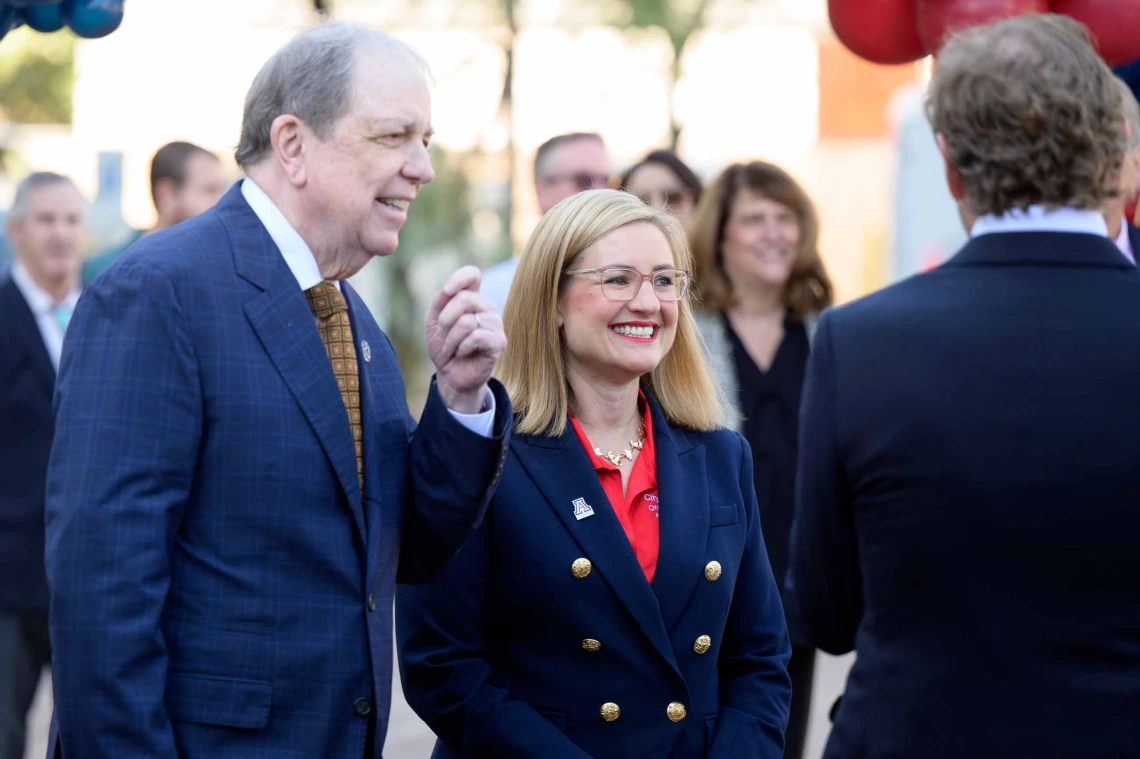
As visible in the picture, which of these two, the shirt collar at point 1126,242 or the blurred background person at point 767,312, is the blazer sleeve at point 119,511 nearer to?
→ the shirt collar at point 1126,242

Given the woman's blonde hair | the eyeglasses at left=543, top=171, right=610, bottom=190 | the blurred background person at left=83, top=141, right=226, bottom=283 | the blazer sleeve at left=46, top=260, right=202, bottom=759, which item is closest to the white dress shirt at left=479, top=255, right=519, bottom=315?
the eyeglasses at left=543, top=171, right=610, bottom=190

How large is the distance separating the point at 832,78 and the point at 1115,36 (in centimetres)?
2586

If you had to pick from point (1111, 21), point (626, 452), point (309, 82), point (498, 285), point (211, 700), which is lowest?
point (211, 700)

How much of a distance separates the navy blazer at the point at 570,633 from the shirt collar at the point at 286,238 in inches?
26.5

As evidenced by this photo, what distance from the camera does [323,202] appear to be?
279 centimetres

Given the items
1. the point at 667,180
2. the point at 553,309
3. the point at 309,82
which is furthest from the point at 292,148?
the point at 667,180

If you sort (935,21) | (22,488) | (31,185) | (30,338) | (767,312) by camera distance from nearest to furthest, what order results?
(935,21)
(767,312)
(22,488)
(30,338)
(31,185)

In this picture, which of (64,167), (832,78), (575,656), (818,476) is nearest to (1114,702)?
(818,476)

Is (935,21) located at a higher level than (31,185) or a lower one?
higher

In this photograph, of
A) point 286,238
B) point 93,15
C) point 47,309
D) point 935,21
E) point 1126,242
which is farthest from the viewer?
point 47,309

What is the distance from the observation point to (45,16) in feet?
14.0

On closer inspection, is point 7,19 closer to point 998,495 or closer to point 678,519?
point 678,519

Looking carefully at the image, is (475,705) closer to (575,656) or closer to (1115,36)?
(575,656)

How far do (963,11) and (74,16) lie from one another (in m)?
2.64
